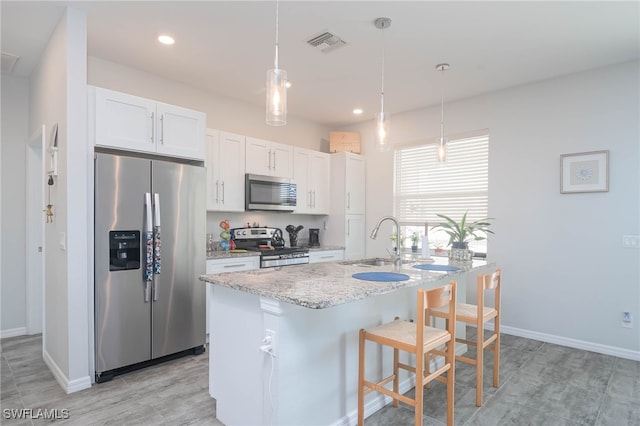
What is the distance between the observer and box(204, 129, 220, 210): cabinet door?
12.6ft

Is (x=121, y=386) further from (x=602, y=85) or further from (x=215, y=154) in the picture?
(x=602, y=85)

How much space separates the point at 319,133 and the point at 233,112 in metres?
1.56

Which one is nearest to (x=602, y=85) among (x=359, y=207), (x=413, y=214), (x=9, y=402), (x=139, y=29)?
(x=413, y=214)

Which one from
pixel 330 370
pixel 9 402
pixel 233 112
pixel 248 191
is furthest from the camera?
pixel 233 112

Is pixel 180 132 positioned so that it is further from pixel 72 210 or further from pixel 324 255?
pixel 324 255

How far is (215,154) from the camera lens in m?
3.91

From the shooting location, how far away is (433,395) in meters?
2.54

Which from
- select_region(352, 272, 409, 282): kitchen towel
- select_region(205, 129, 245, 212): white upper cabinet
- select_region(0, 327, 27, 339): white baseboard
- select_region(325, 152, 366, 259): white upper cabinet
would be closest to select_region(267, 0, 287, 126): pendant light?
select_region(352, 272, 409, 282): kitchen towel

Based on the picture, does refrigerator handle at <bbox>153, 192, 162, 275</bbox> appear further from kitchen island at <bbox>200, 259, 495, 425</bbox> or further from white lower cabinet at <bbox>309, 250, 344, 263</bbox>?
white lower cabinet at <bbox>309, 250, 344, 263</bbox>

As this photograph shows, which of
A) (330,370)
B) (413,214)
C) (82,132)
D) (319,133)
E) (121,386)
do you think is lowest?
(121,386)

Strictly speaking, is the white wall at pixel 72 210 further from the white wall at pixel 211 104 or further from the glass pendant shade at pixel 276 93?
the glass pendant shade at pixel 276 93

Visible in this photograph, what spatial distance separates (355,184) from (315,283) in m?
3.37

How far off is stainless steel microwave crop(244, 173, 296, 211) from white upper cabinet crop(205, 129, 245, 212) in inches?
3.6

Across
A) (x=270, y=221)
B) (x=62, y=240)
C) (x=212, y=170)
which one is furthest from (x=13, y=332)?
(x=270, y=221)
